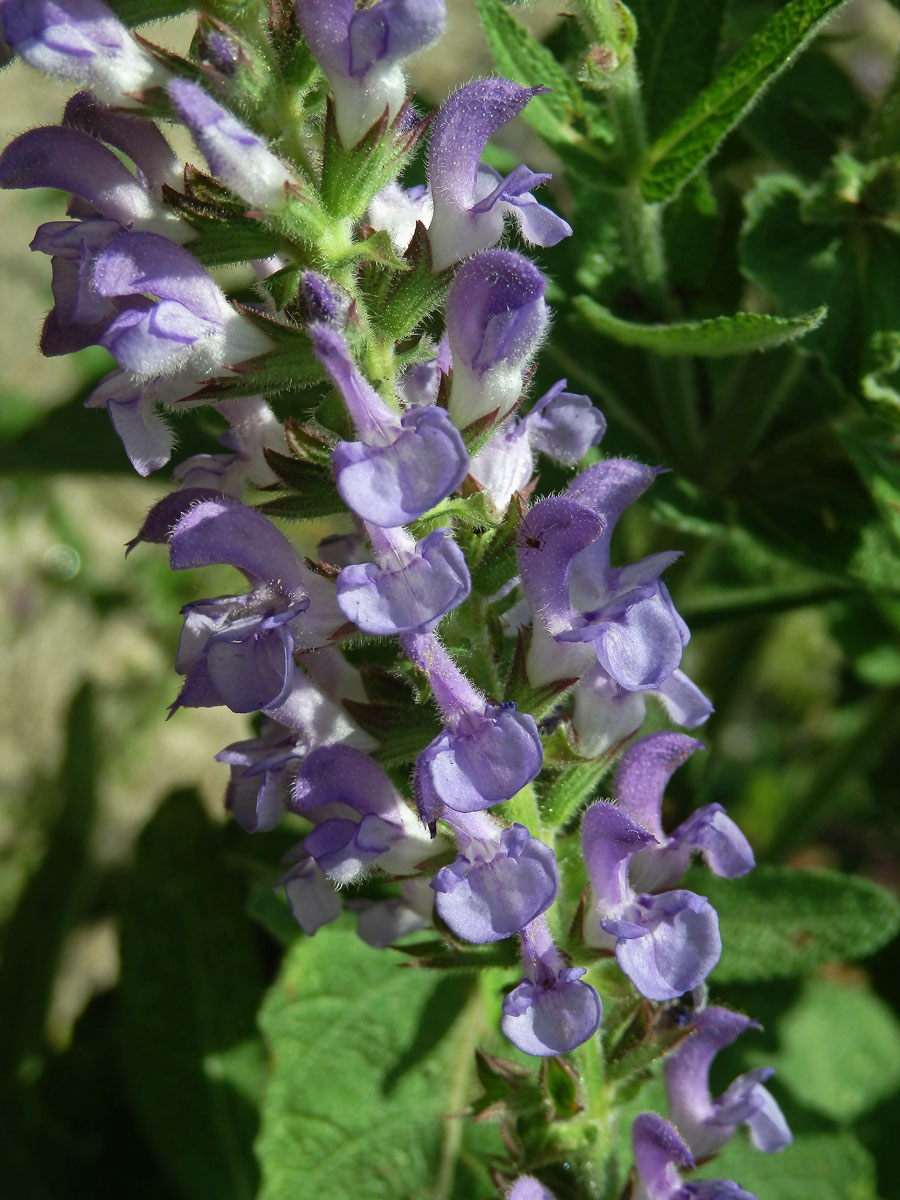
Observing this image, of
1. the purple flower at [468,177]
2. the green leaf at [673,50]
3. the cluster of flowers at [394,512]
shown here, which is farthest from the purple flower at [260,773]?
the green leaf at [673,50]

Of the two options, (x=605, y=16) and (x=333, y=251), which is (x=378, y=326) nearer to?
(x=333, y=251)

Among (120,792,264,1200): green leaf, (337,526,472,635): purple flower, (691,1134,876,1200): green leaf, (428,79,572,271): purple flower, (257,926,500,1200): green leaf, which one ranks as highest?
(428,79,572,271): purple flower

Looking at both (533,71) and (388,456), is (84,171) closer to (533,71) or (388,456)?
(388,456)

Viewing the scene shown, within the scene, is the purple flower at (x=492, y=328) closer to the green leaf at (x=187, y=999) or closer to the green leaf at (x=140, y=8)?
the green leaf at (x=140, y=8)

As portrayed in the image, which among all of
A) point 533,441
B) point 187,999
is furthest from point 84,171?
point 187,999

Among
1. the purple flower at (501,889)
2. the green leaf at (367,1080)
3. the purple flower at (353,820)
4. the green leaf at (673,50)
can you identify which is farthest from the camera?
the green leaf at (367,1080)

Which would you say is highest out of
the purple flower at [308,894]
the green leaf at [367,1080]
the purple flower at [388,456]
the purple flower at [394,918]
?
the purple flower at [388,456]

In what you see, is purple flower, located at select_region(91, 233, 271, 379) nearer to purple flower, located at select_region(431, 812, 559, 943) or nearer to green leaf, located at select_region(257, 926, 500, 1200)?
purple flower, located at select_region(431, 812, 559, 943)

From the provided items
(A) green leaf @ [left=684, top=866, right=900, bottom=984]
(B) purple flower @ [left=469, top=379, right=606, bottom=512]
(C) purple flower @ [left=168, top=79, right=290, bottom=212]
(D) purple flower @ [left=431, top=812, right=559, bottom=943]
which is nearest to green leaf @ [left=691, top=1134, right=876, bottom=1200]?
(A) green leaf @ [left=684, top=866, right=900, bottom=984]
